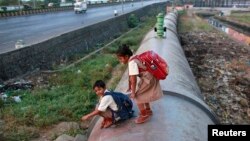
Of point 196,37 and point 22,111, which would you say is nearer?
point 22,111

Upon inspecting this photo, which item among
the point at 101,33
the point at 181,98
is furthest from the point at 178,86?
the point at 101,33

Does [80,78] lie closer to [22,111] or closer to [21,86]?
[21,86]

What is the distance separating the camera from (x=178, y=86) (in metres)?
5.69

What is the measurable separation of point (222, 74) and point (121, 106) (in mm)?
10028

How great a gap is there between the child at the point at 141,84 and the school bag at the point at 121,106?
18 cm

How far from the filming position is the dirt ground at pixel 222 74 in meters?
9.92

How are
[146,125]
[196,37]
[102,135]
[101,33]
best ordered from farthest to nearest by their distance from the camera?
[196,37] < [101,33] < [102,135] < [146,125]

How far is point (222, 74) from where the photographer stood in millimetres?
13617

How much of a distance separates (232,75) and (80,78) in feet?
20.8

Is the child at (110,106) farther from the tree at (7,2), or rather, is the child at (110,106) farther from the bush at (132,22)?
the tree at (7,2)

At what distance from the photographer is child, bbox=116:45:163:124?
13.8 ft

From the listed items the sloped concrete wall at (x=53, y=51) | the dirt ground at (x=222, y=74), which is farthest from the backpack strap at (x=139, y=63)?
the sloped concrete wall at (x=53, y=51)

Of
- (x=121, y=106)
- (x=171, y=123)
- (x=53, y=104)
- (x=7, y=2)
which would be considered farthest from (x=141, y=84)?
(x=7, y=2)

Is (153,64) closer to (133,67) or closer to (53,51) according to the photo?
(133,67)
